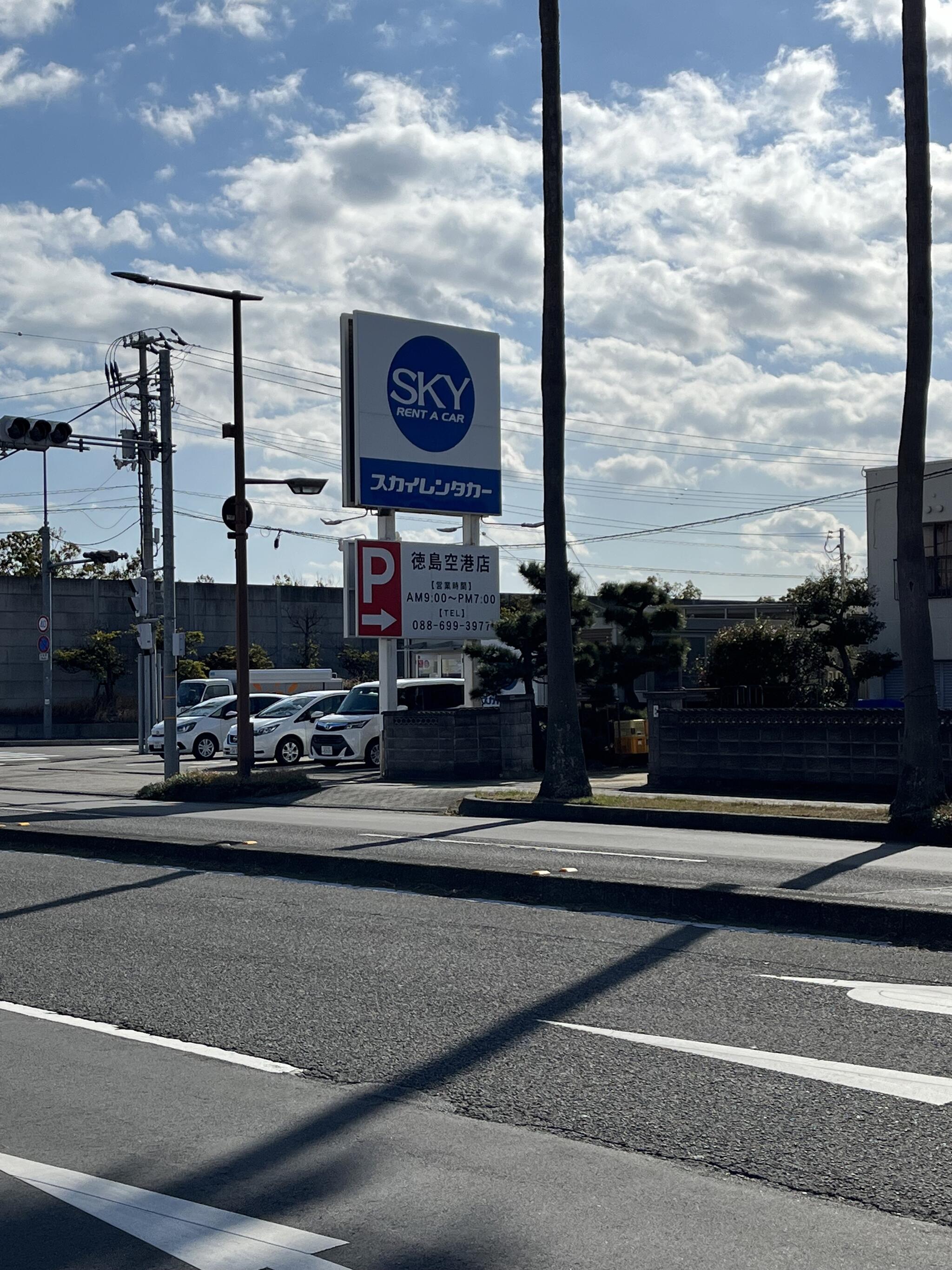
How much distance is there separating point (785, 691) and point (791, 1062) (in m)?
24.5

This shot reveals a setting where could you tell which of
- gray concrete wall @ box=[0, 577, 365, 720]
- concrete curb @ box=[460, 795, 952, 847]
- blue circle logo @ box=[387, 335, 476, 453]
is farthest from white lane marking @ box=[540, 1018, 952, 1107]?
gray concrete wall @ box=[0, 577, 365, 720]

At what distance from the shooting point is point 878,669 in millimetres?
30953

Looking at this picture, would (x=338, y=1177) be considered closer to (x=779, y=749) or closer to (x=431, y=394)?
(x=779, y=749)

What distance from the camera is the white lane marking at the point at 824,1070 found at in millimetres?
5328

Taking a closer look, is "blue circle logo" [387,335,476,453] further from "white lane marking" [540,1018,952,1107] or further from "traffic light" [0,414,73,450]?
"white lane marking" [540,1018,952,1107]

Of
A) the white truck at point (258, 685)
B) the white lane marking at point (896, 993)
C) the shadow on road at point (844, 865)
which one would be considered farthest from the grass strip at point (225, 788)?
the white truck at point (258, 685)

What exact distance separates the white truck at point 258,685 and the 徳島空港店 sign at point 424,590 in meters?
14.7

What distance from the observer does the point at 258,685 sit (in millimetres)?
43312

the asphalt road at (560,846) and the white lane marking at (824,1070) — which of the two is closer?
the white lane marking at (824,1070)

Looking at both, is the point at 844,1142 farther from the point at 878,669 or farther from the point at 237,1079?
the point at 878,669

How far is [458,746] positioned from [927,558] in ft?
40.4

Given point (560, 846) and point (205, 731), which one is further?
point (205, 731)

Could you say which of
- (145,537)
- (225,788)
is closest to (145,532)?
(145,537)

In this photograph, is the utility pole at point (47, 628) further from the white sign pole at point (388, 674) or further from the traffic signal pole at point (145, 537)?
the white sign pole at point (388, 674)
